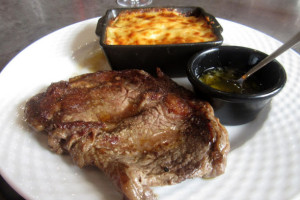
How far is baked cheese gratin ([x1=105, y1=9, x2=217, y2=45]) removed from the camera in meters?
2.93

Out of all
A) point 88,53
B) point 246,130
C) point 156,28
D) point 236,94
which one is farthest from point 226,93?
point 88,53

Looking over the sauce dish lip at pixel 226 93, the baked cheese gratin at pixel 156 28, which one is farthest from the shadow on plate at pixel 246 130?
the baked cheese gratin at pixel 156 28

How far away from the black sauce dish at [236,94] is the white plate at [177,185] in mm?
214

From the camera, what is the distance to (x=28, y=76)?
116 inches

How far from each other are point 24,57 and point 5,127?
121 cm

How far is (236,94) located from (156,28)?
1492 millimetres

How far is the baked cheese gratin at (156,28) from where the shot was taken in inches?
115

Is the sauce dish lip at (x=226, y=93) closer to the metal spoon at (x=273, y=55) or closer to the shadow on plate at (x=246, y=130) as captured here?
the metal spoon at (x=273, y=55)

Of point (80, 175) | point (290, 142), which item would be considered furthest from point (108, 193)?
point (290, 142)

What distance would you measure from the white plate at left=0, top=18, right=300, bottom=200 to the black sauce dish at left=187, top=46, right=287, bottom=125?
0.21 m

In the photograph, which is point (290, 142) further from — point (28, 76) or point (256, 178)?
point (28, 76)

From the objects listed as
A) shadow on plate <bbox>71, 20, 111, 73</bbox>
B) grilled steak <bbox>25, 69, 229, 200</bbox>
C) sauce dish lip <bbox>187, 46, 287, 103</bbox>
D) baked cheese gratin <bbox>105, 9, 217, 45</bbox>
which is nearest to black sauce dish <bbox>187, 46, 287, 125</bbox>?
sauce dish lip <bbox>187, 46, 287, 103</bbox>

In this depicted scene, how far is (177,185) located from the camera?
77.0 inches

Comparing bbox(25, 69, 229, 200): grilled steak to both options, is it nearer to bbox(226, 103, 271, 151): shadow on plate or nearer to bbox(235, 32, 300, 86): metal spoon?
bbox(226, 103, 271, 151): shadow on plate
